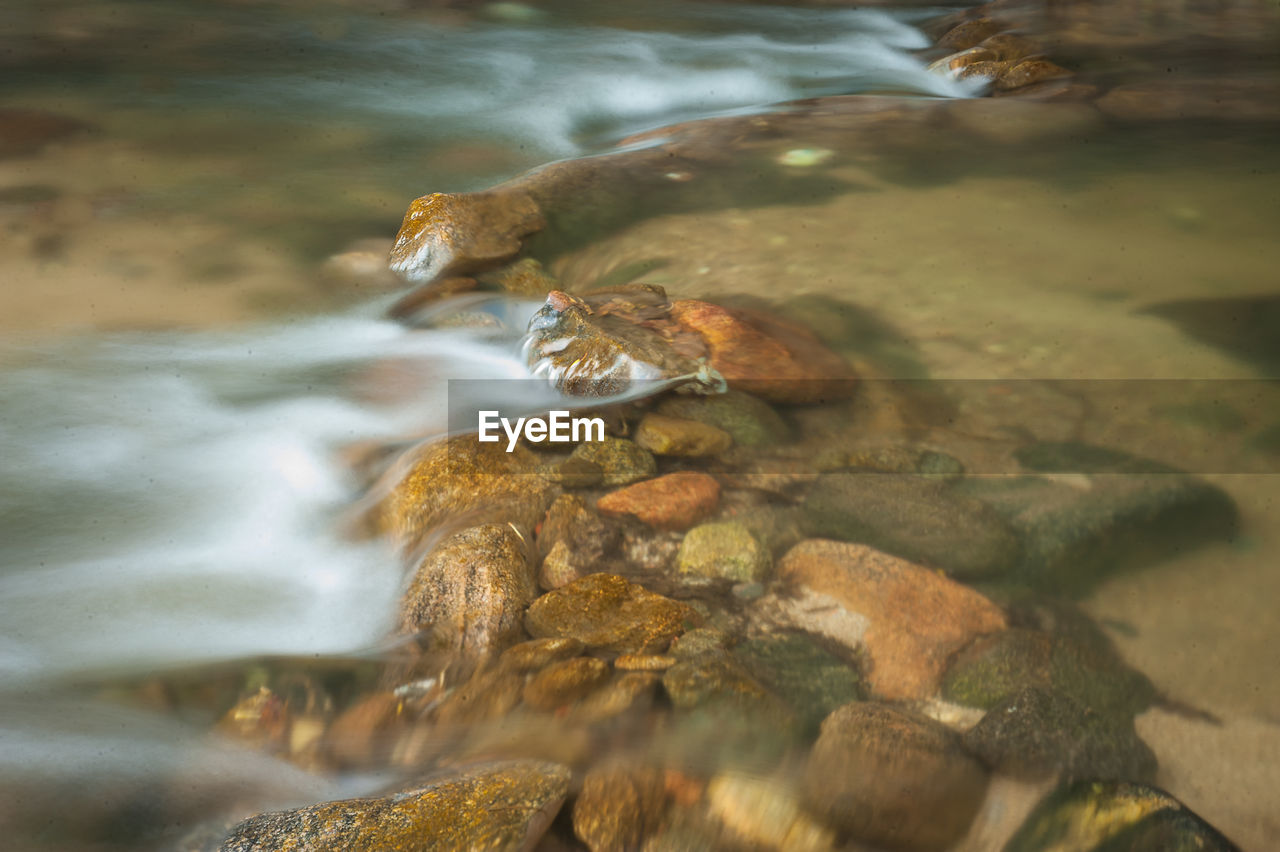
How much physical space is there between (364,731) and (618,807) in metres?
0.88

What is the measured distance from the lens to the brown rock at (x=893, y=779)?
91.6 inches

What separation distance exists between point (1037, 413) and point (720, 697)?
212cm

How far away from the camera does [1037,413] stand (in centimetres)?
385

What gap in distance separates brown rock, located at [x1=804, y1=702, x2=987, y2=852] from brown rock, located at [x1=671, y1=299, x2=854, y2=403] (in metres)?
1.73

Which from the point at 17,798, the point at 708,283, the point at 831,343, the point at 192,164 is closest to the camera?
the point at 17,798

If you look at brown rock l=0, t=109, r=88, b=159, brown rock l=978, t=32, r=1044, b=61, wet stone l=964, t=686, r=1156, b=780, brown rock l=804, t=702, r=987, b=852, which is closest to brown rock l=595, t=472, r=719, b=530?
brown rock l=804, t=702, r=987, b=852

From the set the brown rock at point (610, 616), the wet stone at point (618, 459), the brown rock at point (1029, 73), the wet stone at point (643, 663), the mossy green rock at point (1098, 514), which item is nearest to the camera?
the wet stone at point (643, 663)

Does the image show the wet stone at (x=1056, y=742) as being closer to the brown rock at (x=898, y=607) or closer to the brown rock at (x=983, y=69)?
the brown rock at (x=898, y=607)

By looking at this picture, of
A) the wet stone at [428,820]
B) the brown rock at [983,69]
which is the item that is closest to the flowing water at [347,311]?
the brown rock at [983,69]

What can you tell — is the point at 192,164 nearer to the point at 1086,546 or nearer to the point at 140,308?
the point at 140,308

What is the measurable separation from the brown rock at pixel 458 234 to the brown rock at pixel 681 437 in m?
2.02

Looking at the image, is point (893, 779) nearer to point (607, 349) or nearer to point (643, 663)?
point (643, 663)

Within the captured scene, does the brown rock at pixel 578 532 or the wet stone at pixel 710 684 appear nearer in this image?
the wet stone at pixel 710 684

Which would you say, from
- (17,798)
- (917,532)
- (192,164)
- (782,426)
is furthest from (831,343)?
(192,164)
